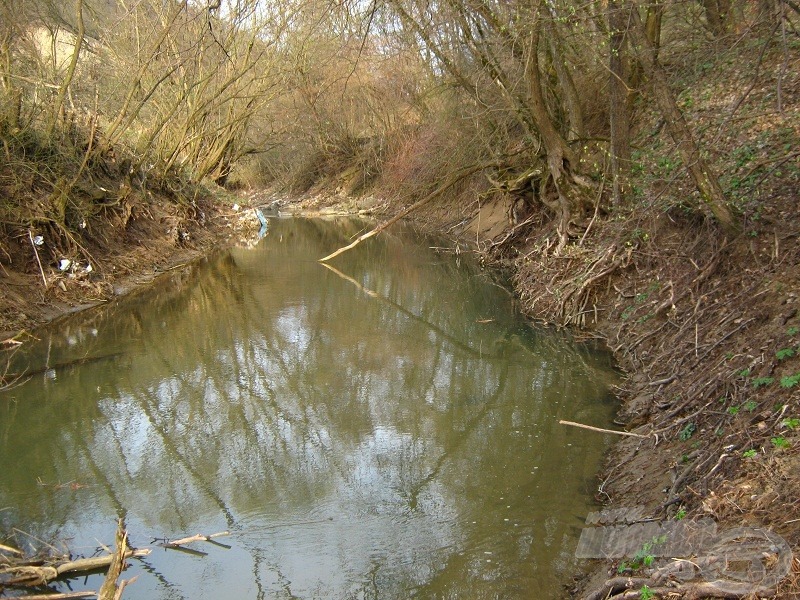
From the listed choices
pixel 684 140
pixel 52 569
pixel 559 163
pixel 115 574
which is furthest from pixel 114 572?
pixel 559 163

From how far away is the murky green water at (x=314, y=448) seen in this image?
5305 millimetres

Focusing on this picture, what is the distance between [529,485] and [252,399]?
394 centimetres

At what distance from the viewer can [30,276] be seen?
12.2 metres

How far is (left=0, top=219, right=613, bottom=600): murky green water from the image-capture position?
17.4 ft

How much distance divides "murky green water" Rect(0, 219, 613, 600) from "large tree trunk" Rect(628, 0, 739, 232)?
240cm

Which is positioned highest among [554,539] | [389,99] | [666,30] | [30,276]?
[389,99]

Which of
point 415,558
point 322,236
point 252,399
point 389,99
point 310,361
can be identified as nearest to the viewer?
point 415,558

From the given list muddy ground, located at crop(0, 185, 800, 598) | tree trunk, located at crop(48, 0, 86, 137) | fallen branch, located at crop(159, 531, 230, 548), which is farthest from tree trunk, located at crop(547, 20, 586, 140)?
fallen branch, located at crop(159, 531, 230, 548)

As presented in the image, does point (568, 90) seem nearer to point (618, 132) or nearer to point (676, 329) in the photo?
point (618, 132)

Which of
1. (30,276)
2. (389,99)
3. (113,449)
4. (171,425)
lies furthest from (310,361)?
(389,99)

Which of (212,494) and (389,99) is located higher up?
(389,99)

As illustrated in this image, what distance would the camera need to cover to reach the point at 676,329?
8477 mm

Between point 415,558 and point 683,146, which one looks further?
point 683,146

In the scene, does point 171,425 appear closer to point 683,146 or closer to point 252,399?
point 252,399
